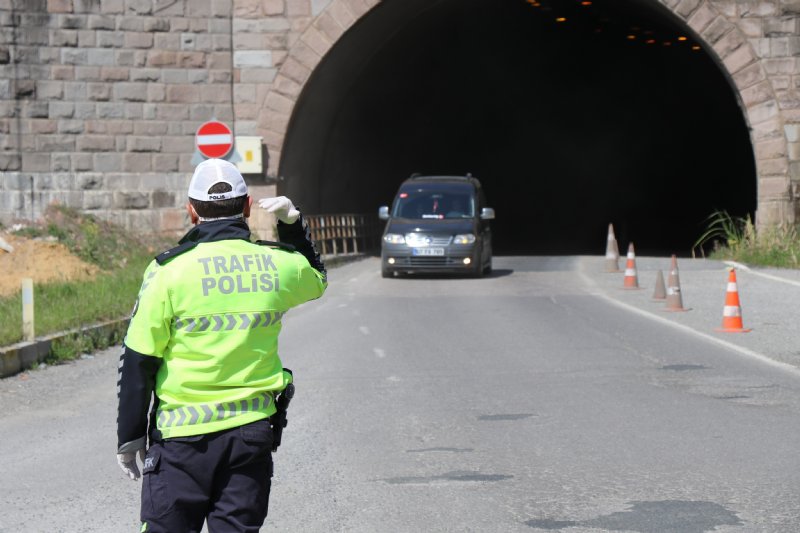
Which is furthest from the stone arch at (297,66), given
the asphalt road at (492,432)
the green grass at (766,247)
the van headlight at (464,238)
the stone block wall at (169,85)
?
the asphalt road at (492,432)

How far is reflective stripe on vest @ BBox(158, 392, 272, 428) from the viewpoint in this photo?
3.93 meters

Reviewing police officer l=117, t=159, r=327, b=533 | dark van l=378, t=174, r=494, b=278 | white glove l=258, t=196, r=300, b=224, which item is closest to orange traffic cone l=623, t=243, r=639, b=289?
dark van l=378, t=174, r=494, b=278

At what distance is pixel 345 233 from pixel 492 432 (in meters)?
22.3

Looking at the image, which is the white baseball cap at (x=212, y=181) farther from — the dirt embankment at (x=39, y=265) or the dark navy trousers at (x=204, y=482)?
the dirt embankment at (x=39, y=265)

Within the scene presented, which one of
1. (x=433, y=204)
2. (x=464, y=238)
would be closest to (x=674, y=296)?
(x=464, y=238)

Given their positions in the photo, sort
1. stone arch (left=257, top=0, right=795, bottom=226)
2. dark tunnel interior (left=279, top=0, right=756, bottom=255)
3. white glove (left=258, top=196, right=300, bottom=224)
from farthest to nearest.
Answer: dark tunnel interior (left=279, top=0, right=756, bottom=255) < stone arch (left=257, top=0, right=795, bottom=226) < white glove (left=258, top=196, right=300, bottom=224)

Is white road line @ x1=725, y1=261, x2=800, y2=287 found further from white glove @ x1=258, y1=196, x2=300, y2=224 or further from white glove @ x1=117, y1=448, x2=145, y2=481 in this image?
white glove @ x1=117, y1=448, x2=145, y2=481

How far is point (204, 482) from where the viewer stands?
3910mm

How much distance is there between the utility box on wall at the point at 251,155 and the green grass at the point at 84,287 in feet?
7.31

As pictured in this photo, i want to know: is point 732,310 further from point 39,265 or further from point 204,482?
point 204,482

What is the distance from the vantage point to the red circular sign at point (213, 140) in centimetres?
2200

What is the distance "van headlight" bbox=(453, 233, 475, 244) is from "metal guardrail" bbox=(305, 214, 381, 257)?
4.54m

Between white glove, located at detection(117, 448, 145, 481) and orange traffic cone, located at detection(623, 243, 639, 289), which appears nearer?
white glove, located at detection(117, 448, 145, 481)

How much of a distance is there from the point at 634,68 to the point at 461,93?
590cm
